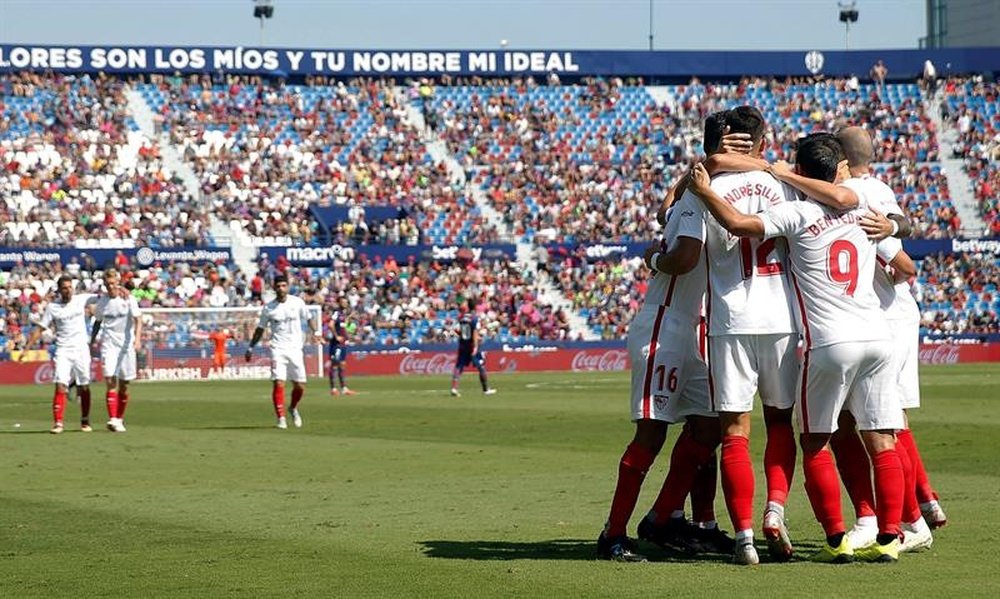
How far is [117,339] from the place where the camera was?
25.3m

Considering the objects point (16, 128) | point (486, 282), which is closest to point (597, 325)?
point (486, 282)

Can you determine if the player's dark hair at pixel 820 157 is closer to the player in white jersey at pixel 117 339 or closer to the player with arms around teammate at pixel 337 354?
the player in white jersey at pixel 117 339

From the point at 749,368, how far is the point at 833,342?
0.48m

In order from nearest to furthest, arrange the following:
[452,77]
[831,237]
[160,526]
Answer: [831,237]
[160,526]
[452,77]

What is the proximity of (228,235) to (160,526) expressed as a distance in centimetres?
4583

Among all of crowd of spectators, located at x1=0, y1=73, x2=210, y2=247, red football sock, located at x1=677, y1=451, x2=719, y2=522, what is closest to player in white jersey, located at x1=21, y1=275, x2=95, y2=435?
red football sock, located at x1=677, y1=451, x2=719, y2=522

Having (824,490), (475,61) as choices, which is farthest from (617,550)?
(475,61)

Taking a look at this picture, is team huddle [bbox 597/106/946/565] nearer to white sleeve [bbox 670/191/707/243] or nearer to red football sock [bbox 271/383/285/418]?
white sleeve [bbox 670/191/707/243]

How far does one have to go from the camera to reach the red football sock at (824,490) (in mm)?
9164

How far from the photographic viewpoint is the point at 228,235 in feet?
187

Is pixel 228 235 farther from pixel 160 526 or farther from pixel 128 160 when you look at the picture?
pixel 160 526

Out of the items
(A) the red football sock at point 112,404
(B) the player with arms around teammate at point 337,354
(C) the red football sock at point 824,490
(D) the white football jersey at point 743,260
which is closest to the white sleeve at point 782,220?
(D) the white football jersey at point 743,260

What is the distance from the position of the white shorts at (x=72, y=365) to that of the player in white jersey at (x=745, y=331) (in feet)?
57.1

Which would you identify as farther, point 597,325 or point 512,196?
point 512,196
